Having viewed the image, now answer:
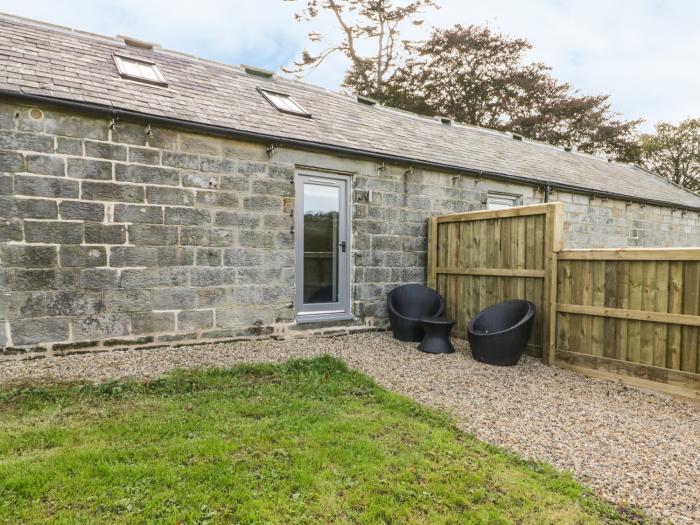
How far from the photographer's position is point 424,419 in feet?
10.4

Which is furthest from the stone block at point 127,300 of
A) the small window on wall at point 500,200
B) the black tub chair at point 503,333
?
the small window on wall at point 500,200

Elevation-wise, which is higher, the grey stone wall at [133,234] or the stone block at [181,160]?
the stone block at [181,160]

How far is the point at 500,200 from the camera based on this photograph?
8.18 meters

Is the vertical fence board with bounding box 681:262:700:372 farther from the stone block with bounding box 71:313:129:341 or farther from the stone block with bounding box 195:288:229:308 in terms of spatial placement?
the stone block with bounding box 71:313:129:341

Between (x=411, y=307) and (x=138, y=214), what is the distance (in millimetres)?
3926

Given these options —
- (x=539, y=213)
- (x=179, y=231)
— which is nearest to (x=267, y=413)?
(x=179, y=231)

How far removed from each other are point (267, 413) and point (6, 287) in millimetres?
3294

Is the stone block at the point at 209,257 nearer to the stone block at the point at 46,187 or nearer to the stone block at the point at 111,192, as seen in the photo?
the stone block at the point at 111,192

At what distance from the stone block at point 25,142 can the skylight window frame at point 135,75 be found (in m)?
1.77

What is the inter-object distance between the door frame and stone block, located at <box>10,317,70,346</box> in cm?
276

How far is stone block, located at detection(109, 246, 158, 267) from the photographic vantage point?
4824 millimetres

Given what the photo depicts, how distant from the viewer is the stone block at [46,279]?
14.4ft

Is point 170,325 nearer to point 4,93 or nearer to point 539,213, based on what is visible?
point 4,93

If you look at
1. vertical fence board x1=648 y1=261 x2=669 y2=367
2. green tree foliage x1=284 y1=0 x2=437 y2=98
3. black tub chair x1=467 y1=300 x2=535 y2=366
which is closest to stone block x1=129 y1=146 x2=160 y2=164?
black tub chair x1=467 y1=300 x2=535 y2=366
